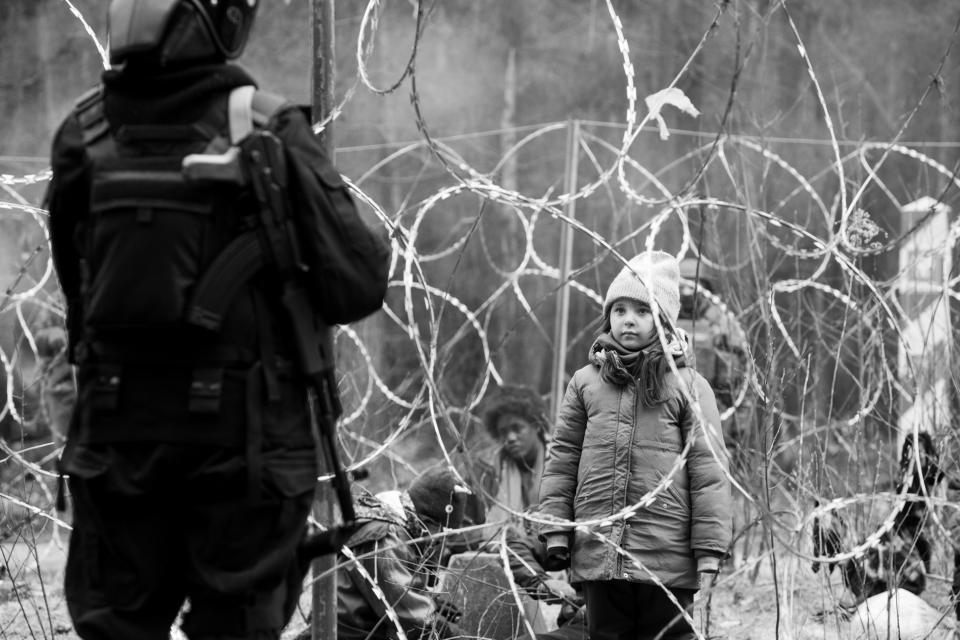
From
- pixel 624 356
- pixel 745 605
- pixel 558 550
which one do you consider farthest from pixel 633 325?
pixel 745 605

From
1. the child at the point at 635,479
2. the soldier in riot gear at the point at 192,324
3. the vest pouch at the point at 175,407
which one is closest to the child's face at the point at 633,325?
the child at the point at 635,479

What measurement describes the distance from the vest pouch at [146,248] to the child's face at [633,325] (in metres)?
1.86

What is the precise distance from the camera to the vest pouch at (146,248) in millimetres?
2590

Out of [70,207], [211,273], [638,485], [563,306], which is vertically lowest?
[638,485]

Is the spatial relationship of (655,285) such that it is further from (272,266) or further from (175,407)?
(175,407)

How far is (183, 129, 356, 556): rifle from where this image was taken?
2.61 m

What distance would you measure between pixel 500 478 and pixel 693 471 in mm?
2112

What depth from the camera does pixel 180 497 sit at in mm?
2682

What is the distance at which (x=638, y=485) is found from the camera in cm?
408

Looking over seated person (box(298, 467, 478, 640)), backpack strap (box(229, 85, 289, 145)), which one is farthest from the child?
backpack strap (box(229, 85, 289, 145))

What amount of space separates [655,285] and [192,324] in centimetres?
200

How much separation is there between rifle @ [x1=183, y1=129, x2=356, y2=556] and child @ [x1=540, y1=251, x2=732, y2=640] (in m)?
1.45

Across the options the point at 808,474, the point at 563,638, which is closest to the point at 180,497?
the point at 563,638

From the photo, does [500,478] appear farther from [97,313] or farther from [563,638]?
[97,313]
